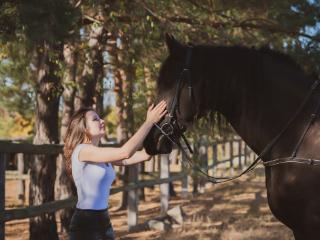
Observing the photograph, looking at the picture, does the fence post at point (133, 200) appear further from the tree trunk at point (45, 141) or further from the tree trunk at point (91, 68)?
the tree trunk at point (45, 141)

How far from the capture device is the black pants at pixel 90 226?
3.58 metres

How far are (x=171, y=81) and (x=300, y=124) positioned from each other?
0.86 metres

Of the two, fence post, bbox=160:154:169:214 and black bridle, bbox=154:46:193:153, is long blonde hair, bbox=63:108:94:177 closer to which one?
black bridle, bbox=154:46:193:153

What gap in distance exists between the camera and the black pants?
11.7 feet

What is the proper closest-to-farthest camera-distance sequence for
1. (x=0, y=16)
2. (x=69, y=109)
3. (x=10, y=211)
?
(x=10, y=211)
(x=0, y=16)
(x=69, y=109)

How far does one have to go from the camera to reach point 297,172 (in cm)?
322

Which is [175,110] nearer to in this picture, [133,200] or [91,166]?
[91,166]

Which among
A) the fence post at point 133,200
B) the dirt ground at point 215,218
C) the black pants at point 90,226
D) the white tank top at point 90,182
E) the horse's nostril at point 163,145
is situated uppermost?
the horse's nostril at point 163,145

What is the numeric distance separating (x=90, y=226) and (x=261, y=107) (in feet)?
4.52

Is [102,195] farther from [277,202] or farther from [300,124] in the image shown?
[300,124]

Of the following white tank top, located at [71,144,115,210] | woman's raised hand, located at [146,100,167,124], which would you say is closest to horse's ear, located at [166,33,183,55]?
woman's raised hand, located at [146,100,167,124]

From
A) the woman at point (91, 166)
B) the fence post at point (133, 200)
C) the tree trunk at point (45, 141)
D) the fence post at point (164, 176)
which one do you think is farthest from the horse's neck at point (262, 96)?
the fence post at point (164, 176)

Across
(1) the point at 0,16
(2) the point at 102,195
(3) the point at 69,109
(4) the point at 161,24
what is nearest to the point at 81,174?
(2) the point at 102,195

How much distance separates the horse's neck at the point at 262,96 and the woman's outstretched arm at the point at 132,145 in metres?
0.40
